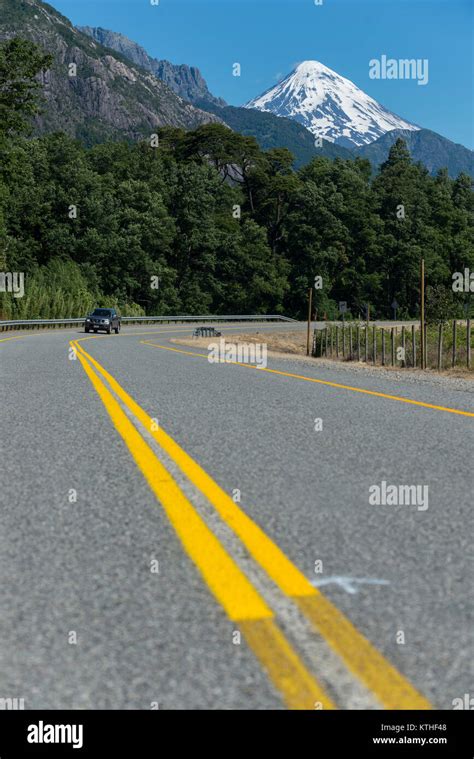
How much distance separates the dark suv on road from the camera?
42375 mm

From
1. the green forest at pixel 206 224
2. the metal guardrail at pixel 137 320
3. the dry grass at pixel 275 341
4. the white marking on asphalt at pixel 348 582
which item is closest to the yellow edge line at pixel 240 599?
the white marking on asphalt at pixel 348 582

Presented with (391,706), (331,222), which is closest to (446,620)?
(391,706)

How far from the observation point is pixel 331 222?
86.3 m

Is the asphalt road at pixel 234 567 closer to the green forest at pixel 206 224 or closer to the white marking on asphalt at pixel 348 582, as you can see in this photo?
the white marking on asphalt at pixel 348 582

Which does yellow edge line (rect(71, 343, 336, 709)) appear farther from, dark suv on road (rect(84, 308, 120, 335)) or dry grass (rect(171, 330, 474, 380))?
dark suv on road (rect(84, 308, 120, 335))

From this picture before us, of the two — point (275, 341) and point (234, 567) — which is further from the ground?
point (275, 341)

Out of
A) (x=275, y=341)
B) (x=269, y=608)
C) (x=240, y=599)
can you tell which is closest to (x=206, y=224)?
(x=275, y=341)

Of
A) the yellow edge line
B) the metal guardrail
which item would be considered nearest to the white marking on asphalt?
the yellow edge line

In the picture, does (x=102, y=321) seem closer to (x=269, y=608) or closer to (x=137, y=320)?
(x=137, y=320)

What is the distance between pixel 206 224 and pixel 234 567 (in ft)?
260

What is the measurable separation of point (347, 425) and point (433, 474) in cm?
261

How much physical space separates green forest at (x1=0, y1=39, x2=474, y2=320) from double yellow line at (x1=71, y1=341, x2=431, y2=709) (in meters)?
45.7

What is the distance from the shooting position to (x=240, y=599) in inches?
124

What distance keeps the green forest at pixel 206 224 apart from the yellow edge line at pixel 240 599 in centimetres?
4549
